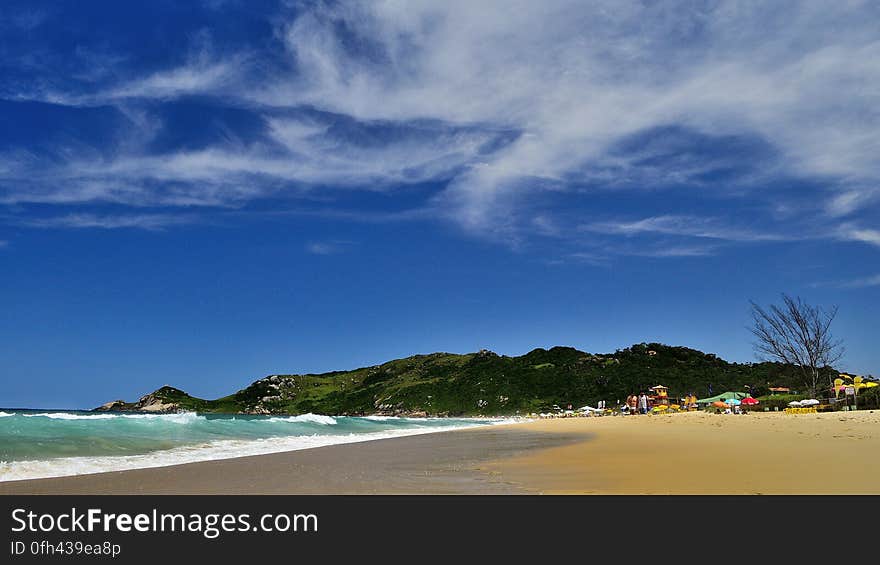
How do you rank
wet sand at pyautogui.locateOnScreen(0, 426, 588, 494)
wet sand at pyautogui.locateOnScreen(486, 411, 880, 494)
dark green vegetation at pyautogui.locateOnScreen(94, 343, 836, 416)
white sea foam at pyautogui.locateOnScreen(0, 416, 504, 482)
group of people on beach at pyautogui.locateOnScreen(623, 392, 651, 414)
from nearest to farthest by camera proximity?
wet sand at pyautogui.locateOnScreen(486, 411, 880, 494) → wet sand at pyautogui.locateOnScreen(0, 426, 588, 494) → white sea foam at pyautogui.locateOnScreen(0, 416, 504, 482) → group of people on beach at pyautogui.locateOnScreen(623, 392, 651, 414) → dark green vegetation at pyautogui.locateOnScreen(94, 343, 836, 416)

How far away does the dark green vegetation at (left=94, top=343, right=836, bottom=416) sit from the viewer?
300 feet

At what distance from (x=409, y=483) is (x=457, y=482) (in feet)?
2.55

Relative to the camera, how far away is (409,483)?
908 centimetres

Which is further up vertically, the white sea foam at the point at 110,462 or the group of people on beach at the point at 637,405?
the white sea foam at the point at 110,462

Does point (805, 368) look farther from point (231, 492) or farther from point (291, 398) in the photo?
point (291, 398)

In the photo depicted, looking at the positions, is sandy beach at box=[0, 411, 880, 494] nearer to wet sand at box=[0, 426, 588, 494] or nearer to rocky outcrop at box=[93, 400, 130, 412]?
wet sand at box=[0, 426, 588, 494]

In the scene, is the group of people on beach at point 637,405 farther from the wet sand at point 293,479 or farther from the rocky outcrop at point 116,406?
the rocky outcrop at point 116,406

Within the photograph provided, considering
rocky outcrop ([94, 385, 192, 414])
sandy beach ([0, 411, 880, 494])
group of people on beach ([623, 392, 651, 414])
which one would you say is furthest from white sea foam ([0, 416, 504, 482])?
rocky outcrop ([94, 385, 192, 414])

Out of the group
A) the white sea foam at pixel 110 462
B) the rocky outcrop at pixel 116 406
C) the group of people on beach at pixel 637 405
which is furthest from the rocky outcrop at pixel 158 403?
the white sea foam at pixel 110 462

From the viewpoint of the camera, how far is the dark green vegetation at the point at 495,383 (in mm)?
91562
